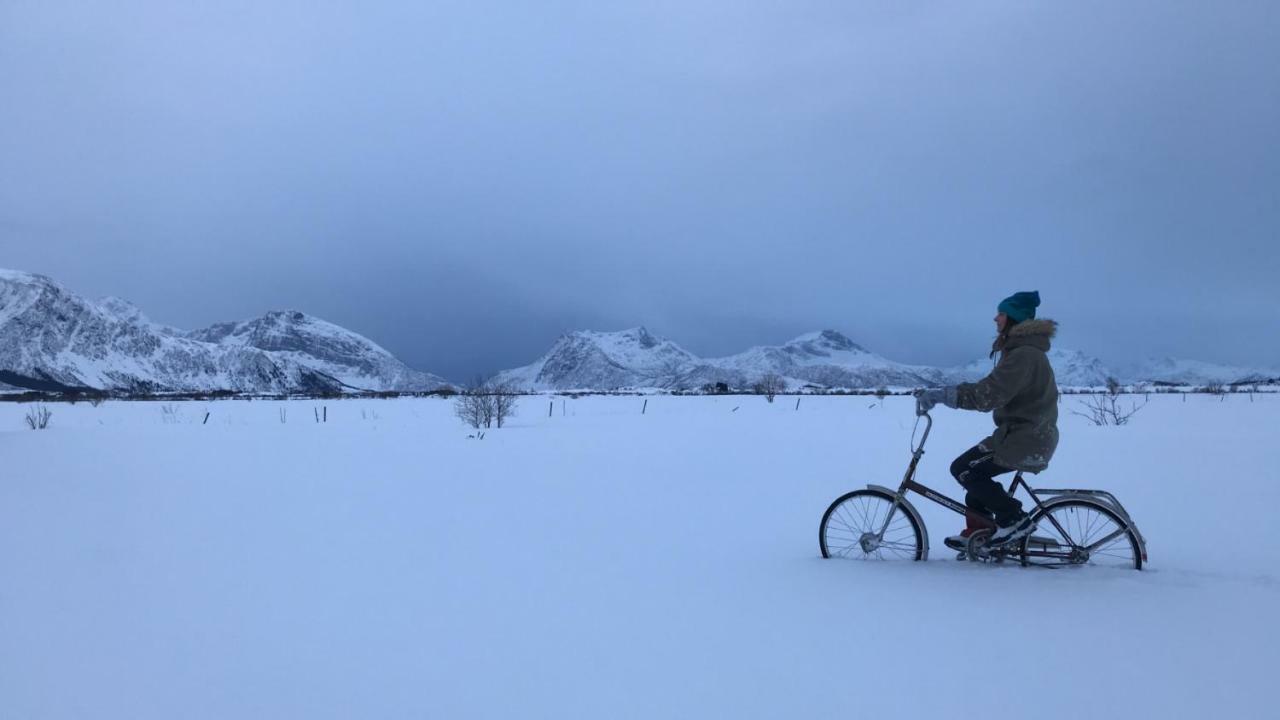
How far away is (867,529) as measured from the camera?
556 centimetres

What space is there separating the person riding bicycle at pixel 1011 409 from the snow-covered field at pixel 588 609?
1.60 ft

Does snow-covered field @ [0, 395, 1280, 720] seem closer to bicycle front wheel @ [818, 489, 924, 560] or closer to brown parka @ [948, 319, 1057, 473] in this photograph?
bicycle front wheel @ [818, 489, 924, 560]

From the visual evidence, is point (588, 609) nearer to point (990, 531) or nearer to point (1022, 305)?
point (990, 531)

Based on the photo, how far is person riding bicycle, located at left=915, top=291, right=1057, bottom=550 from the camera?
4.65m

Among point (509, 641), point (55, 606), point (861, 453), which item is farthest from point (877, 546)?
point (861, 453)

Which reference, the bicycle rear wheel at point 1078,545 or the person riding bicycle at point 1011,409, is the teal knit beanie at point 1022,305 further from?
the bicycle rear wheel at point 1078,545

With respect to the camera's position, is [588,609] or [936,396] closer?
[588,609]

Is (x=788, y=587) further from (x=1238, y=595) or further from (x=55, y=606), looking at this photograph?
(x=55, y=606)

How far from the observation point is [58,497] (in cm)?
859

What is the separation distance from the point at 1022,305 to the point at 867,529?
83.0 inches

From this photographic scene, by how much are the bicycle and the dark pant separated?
10cm

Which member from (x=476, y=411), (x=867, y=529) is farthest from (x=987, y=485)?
(x=476, y=411)

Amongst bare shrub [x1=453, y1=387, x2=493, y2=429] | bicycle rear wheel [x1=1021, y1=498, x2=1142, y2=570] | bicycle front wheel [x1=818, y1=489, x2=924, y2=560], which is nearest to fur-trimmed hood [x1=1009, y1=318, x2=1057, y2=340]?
bicycle rear wheel [x1=1021, y1=498, x2=1142, y2=570]

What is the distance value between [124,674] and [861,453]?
12142 mm
